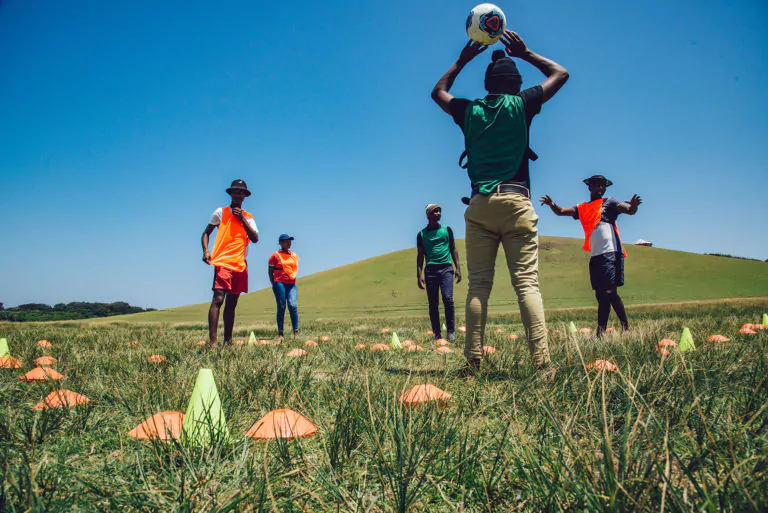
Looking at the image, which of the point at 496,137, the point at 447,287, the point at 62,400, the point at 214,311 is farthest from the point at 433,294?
the point at 62,400

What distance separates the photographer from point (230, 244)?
A: 6.20 meters

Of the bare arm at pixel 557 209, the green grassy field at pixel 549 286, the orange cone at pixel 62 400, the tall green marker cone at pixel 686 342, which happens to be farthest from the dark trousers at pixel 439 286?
the green grassy field at pixel 549 286

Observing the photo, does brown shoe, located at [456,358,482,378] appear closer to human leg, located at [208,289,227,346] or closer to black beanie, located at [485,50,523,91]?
black beanie, located at [485,50,523,91]

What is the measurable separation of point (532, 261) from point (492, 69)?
1.75 meters

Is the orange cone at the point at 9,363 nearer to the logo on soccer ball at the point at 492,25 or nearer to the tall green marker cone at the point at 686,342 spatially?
the logo on soccer ball at the point at 492,25

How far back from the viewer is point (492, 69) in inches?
142

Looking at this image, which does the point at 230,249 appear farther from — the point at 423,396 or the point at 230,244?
the point at 423,396

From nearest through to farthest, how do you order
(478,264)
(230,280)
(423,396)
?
(423,396), (478,264), (230,280)

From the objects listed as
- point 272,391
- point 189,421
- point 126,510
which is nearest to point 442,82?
point 272,391

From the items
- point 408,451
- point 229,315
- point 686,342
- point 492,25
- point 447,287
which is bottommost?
point 686,342

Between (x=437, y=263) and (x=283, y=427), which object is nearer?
(x=283, y=427)

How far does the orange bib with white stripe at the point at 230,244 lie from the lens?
20.1 ft

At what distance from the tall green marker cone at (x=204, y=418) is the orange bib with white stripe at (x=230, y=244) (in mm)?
4464

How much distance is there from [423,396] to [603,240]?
5.14m
